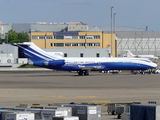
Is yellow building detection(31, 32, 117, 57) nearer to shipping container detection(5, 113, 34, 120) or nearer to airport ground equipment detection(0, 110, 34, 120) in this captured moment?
airport ground equipment detection(0, 110, 34, 120)

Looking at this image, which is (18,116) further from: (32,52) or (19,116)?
(32,52)

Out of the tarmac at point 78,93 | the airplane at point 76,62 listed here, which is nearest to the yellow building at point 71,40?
the airplane at point 76,62

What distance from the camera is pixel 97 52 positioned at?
14888 centimetres

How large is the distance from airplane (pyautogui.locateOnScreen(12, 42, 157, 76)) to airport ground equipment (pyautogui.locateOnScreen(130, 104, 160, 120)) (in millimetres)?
72719

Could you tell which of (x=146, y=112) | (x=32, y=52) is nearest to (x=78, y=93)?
(x=146, y=112)

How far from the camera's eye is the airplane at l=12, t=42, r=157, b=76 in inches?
3588

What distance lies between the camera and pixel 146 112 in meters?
17.7

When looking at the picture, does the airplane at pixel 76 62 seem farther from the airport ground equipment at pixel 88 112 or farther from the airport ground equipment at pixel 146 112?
the airport ground equipment at pixel 146 112

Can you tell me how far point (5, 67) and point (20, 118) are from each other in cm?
13056

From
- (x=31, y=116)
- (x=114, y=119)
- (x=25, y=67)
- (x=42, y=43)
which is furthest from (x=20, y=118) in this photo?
(x=42, y=43)

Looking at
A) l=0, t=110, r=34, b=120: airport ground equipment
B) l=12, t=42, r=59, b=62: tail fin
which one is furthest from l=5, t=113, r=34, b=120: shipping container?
l=12, t=42, r=59, b=62: tail fin

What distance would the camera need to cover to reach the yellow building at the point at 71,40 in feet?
520

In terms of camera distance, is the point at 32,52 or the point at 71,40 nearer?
the point at 32,52

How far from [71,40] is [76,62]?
219ft
